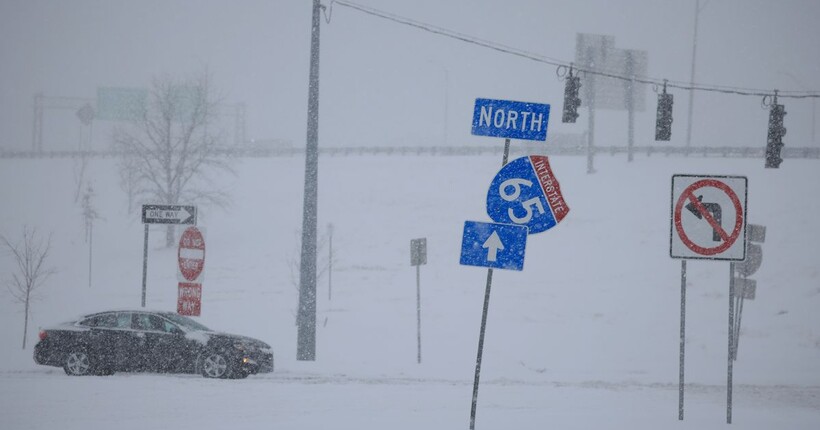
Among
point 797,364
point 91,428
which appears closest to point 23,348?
point 91,428

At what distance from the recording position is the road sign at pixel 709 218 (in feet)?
30.3

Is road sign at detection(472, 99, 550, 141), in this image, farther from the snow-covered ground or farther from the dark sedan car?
the dark sedan car

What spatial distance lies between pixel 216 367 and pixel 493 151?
40.2m

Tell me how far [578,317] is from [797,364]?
721cm

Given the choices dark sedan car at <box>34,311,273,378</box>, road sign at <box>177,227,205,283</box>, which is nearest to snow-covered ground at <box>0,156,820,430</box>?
dark sedan car at <box>34,311,273,378</box>

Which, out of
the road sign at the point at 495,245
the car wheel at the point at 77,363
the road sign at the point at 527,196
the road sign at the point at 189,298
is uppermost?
the road sign at the point at 527,196

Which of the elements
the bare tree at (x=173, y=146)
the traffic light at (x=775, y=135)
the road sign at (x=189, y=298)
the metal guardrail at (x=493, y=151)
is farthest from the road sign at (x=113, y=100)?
the traffic light at (x=775, y=135)

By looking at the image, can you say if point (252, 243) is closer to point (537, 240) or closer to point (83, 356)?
point (537, 240)

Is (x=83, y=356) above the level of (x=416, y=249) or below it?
below

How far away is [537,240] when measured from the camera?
34.7 meters

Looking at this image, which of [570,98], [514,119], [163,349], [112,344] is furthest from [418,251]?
[514,119]

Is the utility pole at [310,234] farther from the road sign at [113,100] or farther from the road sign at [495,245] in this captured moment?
the road sign at [113,100]

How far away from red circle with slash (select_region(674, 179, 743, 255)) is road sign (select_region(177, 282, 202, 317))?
9307mm

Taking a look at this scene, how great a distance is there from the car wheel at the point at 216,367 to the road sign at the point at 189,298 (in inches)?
38.4
